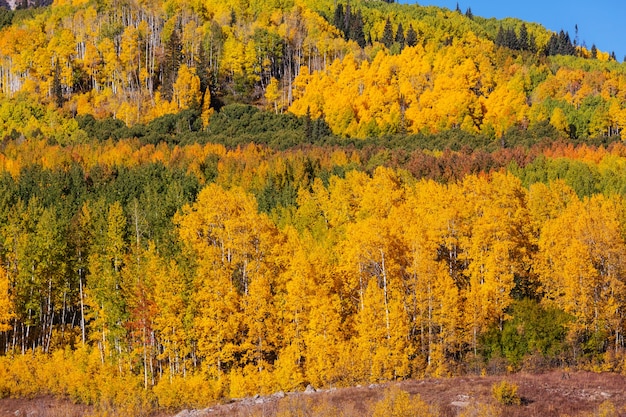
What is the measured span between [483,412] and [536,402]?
5065 mm

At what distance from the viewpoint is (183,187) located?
75000 millimetres

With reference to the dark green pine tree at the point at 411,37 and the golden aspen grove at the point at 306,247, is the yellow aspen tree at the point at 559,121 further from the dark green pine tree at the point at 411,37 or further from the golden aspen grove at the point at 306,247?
the dark green pine tree at the point at 411,37

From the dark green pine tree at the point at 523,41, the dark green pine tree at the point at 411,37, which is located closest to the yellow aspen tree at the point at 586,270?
the dark green pine tree at the point at 411,37

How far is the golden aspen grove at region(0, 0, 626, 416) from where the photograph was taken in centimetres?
4597

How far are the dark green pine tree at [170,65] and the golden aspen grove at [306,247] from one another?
639cm

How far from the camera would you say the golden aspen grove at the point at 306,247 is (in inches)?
1810

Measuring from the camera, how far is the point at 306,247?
53.6 metres

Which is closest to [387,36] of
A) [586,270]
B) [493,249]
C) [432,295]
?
[493,249]

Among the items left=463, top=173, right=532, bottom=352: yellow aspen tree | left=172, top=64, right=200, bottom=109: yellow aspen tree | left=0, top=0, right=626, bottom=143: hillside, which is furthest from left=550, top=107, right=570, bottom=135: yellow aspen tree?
left=172, top=64, right=200, bottom=109: yellow aspen tree

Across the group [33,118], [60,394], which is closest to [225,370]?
[60,394]

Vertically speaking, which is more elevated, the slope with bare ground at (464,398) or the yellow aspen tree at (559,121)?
the yellow aspen tree at (559,121)

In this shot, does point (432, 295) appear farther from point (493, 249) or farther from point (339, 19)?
point (339, 19)

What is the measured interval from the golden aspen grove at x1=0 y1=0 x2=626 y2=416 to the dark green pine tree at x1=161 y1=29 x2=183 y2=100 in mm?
6391

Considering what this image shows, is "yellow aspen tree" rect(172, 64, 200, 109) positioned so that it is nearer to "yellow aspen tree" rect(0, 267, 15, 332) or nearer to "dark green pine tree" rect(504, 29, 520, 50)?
"yellow aspen tree" rect(0, 267, 15, 332)
